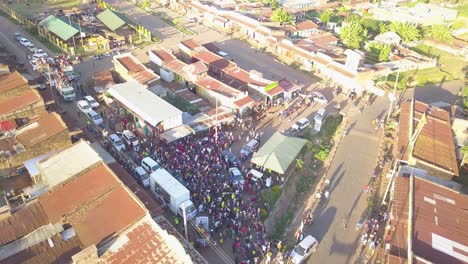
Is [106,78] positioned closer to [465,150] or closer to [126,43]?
[126,43]

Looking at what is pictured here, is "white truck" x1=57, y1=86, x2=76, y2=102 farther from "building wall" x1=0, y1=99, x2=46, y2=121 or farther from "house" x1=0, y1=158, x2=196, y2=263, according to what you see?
"house" x1=0, y1=158, x2=196, y2=263

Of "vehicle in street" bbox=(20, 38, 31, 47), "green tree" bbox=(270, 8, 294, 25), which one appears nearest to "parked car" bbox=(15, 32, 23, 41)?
"vehicle in street" bbox=(20, 38, 31, 47)

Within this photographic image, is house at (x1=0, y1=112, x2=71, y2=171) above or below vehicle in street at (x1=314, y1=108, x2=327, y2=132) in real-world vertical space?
above

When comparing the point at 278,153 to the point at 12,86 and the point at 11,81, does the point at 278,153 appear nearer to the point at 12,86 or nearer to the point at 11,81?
the point at 12,86

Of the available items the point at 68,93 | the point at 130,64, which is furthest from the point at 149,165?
the point at 130,64

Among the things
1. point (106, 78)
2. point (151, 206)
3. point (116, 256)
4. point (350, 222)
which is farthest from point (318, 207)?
point (106, 78)

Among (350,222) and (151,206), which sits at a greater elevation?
(151,206)
